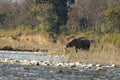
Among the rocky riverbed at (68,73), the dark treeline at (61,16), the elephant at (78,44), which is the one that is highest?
the rocky riverbed at (68,73)

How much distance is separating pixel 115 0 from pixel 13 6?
2274cm

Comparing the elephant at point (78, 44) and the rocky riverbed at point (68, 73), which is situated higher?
the rocky riverbed at point (68, 73)

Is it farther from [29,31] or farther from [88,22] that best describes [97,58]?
[88,22]

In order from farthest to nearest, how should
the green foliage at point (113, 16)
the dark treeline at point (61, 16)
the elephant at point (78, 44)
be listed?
the dark treeline at point (61, 16), the green foliage at point (113, 16), the elephant at point (78, 44)

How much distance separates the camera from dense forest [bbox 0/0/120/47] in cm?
6762

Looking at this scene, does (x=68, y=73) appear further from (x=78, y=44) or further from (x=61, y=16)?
(x=61, y=16)

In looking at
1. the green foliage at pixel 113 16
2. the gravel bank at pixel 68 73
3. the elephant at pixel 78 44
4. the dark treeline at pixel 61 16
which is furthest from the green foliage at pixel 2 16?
the gravel bank at pixel 68 73

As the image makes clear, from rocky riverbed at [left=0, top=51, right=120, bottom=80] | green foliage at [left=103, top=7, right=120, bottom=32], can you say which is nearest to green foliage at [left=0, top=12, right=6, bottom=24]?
green foliage at [left=103, top=7, right=120, bottom=32]

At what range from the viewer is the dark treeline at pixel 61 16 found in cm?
6781

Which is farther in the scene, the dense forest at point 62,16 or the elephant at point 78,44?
the dense forest at point 62,16

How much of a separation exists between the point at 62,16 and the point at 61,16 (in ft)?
0.82

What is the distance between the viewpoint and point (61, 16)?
232 feet

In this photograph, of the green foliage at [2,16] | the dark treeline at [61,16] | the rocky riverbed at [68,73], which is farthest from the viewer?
the green foliage at [2,16]

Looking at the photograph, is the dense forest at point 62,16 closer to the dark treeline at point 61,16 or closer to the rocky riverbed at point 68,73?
the dark treeline at point 61,16
